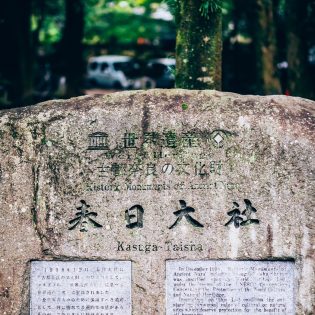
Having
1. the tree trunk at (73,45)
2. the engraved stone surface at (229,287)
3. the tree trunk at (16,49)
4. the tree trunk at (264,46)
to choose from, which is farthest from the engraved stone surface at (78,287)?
the tree trunk at (73,45)

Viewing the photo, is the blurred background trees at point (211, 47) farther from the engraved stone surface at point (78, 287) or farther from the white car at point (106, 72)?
the white car at point (106, 72)

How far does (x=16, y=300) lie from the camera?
4.51 m

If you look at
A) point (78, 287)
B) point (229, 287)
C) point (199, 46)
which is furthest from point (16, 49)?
point (229, 287)

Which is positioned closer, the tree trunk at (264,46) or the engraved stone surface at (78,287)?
the engraved stone surface at (78,287)

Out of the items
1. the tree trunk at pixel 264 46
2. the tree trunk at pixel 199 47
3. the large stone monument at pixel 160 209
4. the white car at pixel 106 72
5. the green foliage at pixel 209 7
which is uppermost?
the white car at pixel 106 72

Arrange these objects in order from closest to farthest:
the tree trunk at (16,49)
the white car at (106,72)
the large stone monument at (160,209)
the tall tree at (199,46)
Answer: the large stone monument at (160,209)
the tall tree at (199,46)
the tree trunk at (16,49)
the white car at (106,72)

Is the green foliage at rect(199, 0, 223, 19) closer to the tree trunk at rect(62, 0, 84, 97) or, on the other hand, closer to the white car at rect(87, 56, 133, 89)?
the tree trunk at rect(62, 0, 84, 97)

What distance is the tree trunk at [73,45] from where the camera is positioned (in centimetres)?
1134

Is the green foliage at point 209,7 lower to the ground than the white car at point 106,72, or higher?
lower

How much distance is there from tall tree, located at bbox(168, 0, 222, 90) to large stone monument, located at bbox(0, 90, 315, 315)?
48.2 inches

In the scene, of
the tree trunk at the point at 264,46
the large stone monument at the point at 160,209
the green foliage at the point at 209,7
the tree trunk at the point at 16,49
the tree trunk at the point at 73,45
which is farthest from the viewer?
the tree trunk at the point at 73,45

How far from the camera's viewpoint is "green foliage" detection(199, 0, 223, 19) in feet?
18.3

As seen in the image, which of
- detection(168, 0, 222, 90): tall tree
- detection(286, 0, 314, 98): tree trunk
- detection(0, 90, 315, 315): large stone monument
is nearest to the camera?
detection(0, 90, 315, 315): large stone monument

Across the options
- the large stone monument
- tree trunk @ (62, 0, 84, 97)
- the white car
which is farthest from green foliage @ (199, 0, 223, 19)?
the white car
